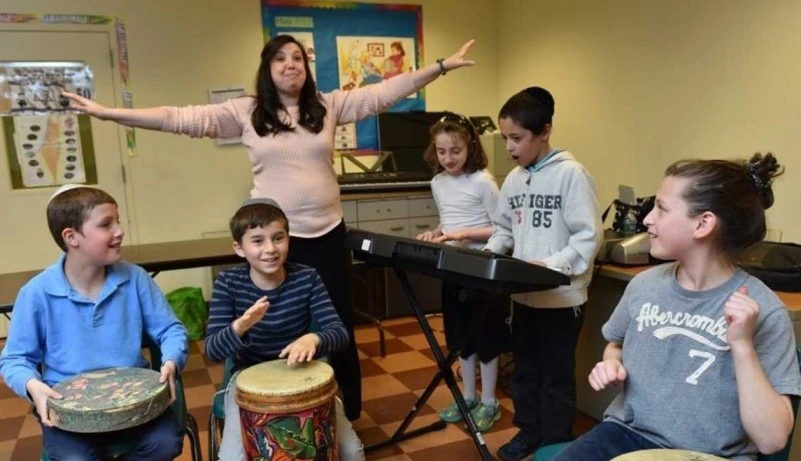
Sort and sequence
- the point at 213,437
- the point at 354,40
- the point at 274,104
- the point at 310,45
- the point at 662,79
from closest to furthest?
the point at 213,437 → the point at 274,104 → the point at 662,79 → the point at 310,45 → the point at 354,40

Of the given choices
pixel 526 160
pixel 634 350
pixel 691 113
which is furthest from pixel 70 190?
pixel 691 113

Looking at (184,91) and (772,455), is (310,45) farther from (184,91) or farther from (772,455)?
(772,455)

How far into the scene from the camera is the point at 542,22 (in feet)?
15.6

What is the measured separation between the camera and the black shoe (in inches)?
89.1

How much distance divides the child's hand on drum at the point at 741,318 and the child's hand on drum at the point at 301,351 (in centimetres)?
101

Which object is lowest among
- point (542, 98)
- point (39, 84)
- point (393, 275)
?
point (393, 275)

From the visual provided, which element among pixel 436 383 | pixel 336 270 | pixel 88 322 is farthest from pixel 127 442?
pixel 436 383

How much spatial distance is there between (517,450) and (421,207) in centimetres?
229

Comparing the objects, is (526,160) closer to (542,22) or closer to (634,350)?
(634,350)

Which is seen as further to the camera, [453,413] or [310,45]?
[310,45]

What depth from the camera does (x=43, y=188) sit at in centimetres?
411

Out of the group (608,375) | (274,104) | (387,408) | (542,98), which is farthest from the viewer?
(387,408)

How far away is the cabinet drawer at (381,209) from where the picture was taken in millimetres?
4148

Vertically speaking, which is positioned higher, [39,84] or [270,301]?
[39,84]
